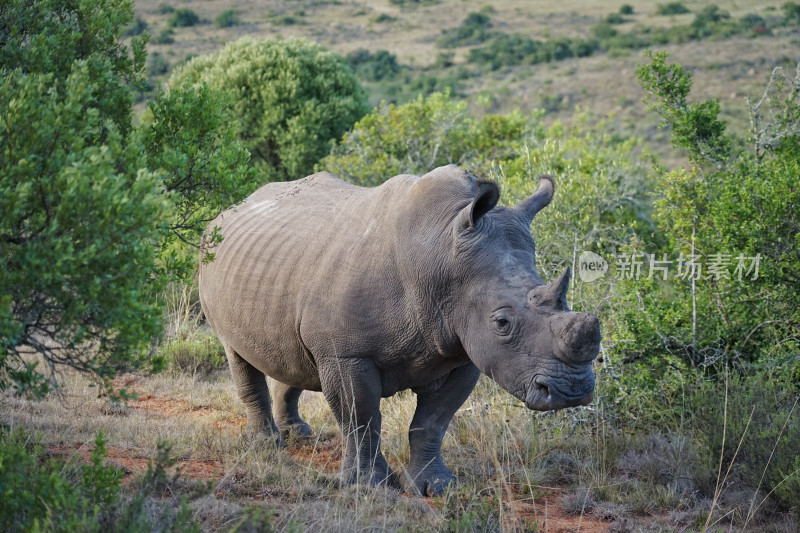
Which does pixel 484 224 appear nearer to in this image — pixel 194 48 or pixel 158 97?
pixel 158 97

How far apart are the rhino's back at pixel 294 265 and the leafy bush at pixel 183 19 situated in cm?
4208

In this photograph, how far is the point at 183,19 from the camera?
46.5m

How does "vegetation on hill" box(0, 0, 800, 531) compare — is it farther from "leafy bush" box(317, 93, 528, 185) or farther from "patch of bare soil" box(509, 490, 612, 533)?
"leafy bush" box(317, 93, 528, 185)

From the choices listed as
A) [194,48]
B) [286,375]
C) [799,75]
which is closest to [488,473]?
[286,375]

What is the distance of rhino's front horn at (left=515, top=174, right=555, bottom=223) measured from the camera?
18.0 feet

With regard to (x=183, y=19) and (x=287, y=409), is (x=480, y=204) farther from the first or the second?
(x=183, y=19)

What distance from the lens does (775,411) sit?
21.7 feet

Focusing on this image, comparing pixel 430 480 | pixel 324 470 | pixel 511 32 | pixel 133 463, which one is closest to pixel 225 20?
pixel 511 32

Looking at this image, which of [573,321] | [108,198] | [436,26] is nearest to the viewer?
[108,198]

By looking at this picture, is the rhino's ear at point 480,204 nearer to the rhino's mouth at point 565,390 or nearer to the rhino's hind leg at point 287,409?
the rhino's mouth at point 565,390

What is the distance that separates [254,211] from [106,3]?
212cm

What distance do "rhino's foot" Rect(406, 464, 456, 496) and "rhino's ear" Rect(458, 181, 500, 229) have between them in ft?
5.86

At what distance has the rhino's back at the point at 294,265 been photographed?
18.5ft

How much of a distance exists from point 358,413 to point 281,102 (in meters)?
12.2
